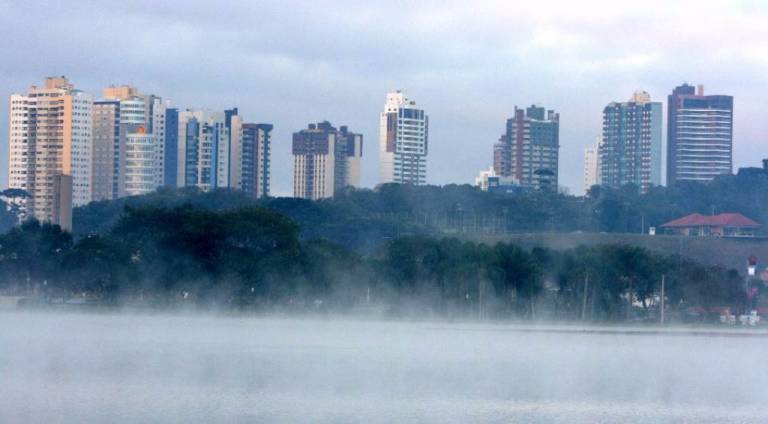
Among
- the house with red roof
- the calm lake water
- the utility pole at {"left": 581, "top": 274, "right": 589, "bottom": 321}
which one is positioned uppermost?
the house with red roof

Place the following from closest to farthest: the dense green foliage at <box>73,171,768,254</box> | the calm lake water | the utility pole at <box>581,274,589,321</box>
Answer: the calm lake water, the utility pole at <box>581,274,589,321</box>, the dense green foliage at <box>73,171,768,254</box>

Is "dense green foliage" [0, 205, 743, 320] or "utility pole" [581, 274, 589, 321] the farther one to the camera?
"utility pole" [581, 274, 589, 321]

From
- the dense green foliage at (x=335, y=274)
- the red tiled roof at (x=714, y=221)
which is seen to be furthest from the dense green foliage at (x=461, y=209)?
the dense green foliage at (x=335, y=274)

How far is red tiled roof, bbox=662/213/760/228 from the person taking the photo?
15225 cm

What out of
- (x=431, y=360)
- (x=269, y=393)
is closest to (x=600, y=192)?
(x=431, y=360)

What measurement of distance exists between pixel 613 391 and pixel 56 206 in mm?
96525

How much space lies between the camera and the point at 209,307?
89188 millimetres

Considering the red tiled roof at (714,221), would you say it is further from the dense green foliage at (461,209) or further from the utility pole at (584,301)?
the utility pole at (584,301)

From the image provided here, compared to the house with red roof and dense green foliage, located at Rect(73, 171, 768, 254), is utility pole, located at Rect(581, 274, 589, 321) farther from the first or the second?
the house with red roof

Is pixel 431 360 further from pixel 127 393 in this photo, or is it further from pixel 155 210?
pixel 155 210

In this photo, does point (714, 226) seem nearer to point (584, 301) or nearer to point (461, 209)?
point (461, 209)

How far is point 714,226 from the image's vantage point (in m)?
153

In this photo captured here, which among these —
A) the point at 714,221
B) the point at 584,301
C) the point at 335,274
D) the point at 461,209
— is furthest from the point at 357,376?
the point at 714,221

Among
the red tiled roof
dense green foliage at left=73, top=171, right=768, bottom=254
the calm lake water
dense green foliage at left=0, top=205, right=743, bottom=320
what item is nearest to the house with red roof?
the red tiled roof
